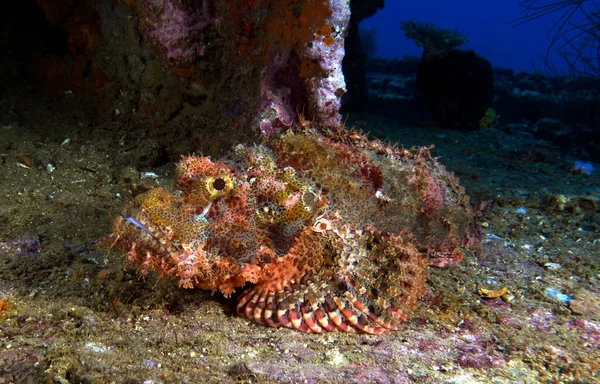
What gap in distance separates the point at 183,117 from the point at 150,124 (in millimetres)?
682

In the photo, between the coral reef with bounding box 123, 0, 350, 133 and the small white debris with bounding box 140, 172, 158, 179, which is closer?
the coral reef with bounding box 123, 0, 350, 133

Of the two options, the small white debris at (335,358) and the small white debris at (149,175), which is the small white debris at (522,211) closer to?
the small white debris at (335,358)

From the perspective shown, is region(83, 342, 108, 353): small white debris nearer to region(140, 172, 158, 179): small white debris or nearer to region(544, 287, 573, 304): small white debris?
region(140, 172, 158, 179): small white debris

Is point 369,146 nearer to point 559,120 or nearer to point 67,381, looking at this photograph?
point 67,381

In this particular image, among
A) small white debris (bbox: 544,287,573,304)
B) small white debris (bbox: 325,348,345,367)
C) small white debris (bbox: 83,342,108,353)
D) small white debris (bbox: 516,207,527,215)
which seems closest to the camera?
small white debris (bbox: 83,342,108,353)

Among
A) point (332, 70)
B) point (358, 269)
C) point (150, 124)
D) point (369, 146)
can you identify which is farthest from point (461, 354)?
point (150, 124)

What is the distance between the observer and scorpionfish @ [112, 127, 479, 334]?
9.09 feet

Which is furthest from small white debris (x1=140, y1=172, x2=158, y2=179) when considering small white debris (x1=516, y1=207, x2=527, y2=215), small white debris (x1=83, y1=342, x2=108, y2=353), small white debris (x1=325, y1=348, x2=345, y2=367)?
small white debris (x1=516, y1=207, x2=527, y2=215)

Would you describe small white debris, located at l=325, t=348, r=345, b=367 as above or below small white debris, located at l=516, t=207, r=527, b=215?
below

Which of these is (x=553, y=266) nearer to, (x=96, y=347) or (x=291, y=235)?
(x=291, y=235)

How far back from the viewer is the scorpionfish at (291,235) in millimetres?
2770

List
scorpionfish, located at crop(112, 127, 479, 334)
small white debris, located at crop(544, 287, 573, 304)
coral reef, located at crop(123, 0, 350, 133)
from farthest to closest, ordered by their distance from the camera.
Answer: coral reef, located at crop(123, 0, 350, 133) → small white debris, located at crop(544, 287, 573, 304) → scorpionfish, located at crop(112, 127, 479, 334)

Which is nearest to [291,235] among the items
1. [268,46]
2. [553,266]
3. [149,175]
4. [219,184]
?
[219,184]

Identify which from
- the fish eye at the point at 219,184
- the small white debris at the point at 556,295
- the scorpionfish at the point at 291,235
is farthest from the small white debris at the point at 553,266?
the fish eye at the point at 219,184
